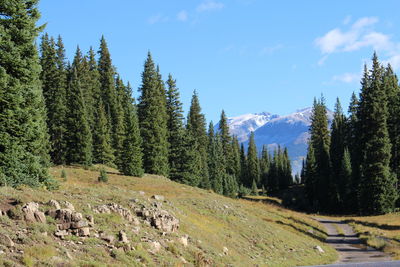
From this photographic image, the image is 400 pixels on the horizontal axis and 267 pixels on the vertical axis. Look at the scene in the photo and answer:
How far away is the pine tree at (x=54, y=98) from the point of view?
53906mm

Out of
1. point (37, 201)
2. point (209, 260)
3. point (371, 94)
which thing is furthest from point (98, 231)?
point (371, 94)

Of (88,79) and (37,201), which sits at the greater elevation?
(88,79)

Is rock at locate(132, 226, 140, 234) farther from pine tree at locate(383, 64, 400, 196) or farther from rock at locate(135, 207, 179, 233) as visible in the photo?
pine tree at locate(383, 64, 400, 196)

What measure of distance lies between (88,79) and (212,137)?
37.9 m

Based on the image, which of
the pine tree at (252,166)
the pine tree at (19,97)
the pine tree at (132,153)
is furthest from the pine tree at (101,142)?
the pine tree at (252,166)

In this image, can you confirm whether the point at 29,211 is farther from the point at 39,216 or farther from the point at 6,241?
the point at 6,241

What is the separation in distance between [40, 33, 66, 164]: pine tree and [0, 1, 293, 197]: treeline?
0.15m

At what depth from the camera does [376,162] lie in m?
55.2

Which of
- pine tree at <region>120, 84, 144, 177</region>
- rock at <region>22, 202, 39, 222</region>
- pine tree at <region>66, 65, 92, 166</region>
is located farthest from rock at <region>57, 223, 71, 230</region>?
pine tree at <region>66, 65, 92, 166</region>

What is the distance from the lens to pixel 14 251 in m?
11.0

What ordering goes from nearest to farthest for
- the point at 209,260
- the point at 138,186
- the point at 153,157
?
the point at 209,260 < the point at 138,186 < the point at 153,157

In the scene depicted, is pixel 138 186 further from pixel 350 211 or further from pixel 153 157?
pixel 350 211

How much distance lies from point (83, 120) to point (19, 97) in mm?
35042

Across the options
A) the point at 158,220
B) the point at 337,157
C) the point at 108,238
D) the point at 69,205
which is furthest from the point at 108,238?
the point at 337,157
